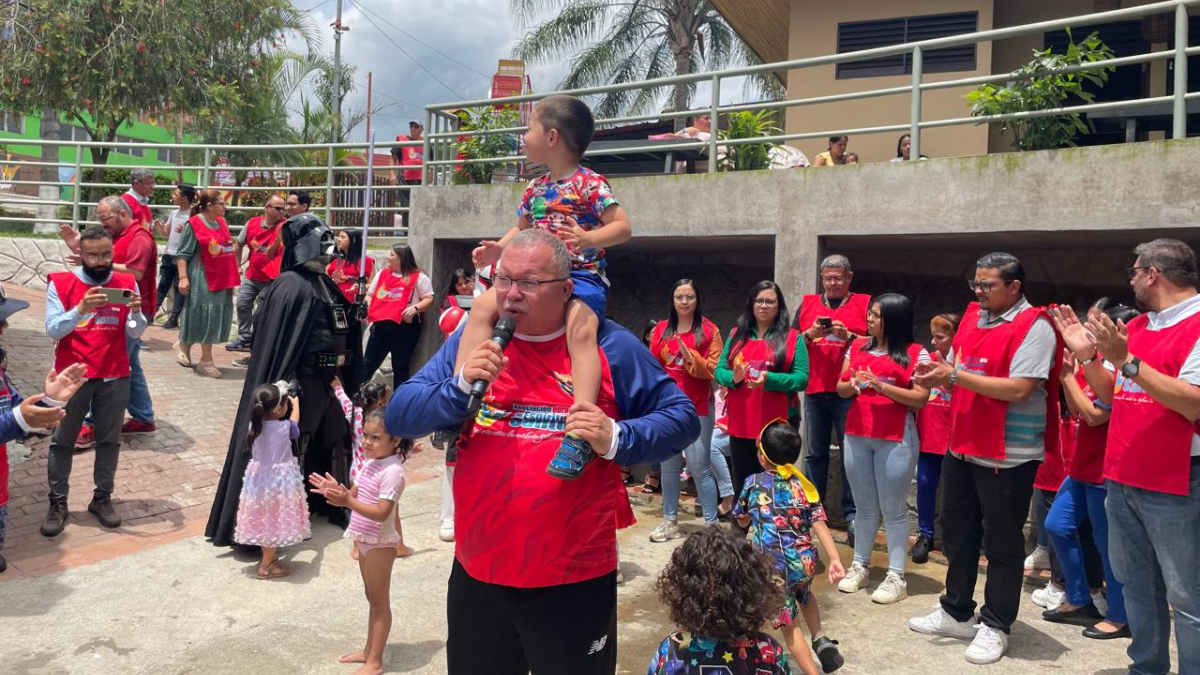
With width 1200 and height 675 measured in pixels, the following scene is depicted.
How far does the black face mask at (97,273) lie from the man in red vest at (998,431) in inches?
222

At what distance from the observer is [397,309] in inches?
396

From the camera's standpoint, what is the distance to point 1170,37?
36.4ft

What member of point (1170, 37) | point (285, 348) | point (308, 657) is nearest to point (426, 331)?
point (285, 348)

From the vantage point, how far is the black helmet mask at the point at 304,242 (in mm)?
6562

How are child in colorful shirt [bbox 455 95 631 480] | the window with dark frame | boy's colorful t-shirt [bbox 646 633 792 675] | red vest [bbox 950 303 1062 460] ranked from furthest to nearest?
the window with dark frame → red vest [bbox 950 303 1062 460] → child in colorful shirt [bbox 455 95 631 480] → boy's colorful t-shirt [bbox 646 633 792 675]

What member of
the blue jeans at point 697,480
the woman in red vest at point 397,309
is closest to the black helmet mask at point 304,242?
the blue jeans at point 697,480

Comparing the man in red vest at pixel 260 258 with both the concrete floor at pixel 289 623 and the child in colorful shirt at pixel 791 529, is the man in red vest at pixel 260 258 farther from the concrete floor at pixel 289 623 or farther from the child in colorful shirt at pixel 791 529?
the child in colorful shirt at pixel 791 529

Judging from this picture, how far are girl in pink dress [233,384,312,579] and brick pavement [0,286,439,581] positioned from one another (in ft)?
3.32

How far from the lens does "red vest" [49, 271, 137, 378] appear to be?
6.37m

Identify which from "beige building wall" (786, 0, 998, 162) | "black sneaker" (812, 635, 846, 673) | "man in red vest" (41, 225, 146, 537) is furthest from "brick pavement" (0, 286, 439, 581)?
"beige building wall" (786, 0, 998, 162)

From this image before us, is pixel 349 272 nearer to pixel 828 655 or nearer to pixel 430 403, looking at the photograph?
pixel 828 655

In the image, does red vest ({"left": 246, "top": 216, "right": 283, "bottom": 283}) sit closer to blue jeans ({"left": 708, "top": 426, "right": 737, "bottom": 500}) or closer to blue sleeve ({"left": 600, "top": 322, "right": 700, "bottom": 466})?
blue jeans ({"left": 708, "top": 426, "right": 737, "bottom": 500})

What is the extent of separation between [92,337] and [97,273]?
47 cm

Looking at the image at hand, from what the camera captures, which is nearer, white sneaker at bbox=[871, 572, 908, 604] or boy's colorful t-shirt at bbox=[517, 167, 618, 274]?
boy's colorful t-shirt at bbox=[517, 167, 618, 274]
